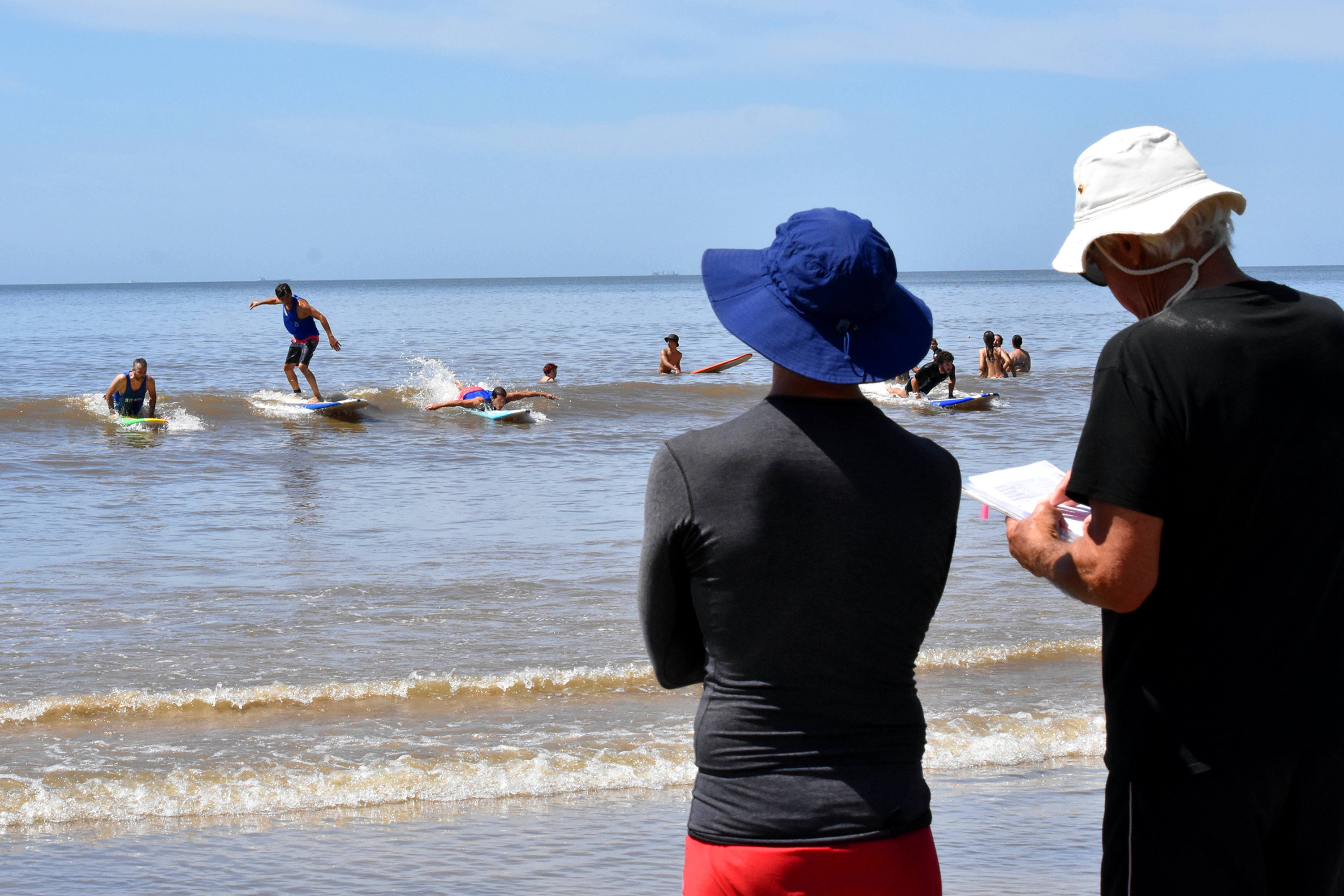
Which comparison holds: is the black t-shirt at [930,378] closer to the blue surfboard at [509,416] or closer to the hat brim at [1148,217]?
the blue surfboard at [509,416]

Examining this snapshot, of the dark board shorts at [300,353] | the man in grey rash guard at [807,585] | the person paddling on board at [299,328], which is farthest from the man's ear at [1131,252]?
the dark board shorts at [300,353]

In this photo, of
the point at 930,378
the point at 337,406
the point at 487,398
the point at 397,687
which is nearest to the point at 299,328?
the point at 337,406

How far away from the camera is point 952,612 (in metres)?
7.39

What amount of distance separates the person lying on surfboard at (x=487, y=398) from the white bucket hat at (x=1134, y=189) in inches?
671

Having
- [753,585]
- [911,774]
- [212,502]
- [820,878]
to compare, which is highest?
[753,585]

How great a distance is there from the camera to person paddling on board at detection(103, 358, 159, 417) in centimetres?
1794

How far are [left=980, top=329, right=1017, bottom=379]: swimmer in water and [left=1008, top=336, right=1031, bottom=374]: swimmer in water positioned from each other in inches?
4.9

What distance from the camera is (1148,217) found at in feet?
6.57

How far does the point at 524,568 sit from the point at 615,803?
4154 mm

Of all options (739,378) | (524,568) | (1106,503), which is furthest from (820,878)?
(739,378)

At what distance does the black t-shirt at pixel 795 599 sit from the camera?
68.0 inches

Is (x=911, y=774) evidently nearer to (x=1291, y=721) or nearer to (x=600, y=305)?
(x=1291, y=721)


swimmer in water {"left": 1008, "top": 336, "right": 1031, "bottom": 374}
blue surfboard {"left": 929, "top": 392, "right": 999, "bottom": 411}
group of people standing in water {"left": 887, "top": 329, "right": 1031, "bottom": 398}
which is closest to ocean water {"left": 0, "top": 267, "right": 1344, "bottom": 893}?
group of people standing in water {"left": 887, "top": 329, "right": 1031, "bottom": 398}

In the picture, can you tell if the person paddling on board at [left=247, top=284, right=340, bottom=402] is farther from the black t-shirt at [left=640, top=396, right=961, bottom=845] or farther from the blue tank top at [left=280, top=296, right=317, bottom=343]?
the black t-shirt at [left=640, top=396, right=961, bottom=845]
